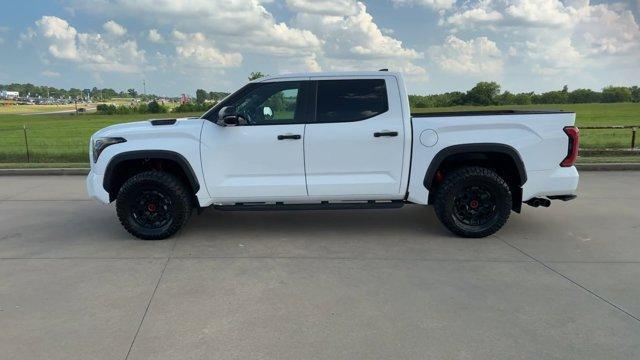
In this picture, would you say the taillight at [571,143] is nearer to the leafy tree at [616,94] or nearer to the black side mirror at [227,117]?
the black side mirror at [227,117]

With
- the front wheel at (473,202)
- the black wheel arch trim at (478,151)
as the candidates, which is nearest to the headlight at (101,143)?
the black wheel arch trim at (478,151)

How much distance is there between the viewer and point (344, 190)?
18.4ft

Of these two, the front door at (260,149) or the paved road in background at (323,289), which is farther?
the front door at (260,149)

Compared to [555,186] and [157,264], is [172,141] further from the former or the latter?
[555,186]

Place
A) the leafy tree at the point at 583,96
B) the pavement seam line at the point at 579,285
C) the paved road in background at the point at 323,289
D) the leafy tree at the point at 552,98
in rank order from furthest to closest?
the leafy tree at the point at 583,96 < the leafy tree at the point at 552,98 < the pavement seam line at the point at 579,285 < the paved road in background at the point at 323,289

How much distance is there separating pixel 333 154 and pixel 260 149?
0.81m

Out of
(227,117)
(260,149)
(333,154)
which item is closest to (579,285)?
(333,154)

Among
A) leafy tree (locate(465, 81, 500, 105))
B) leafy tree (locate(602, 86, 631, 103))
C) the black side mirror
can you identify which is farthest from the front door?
leafy tree (locate(602, 86, 631, 103))

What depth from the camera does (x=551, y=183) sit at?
18.3 ft

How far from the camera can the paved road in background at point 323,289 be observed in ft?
10.8

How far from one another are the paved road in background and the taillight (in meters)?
0.90

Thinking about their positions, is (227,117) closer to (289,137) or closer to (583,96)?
(289,137)

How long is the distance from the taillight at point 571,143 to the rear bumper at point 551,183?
0.09 metres

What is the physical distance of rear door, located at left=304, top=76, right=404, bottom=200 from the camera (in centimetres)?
549
